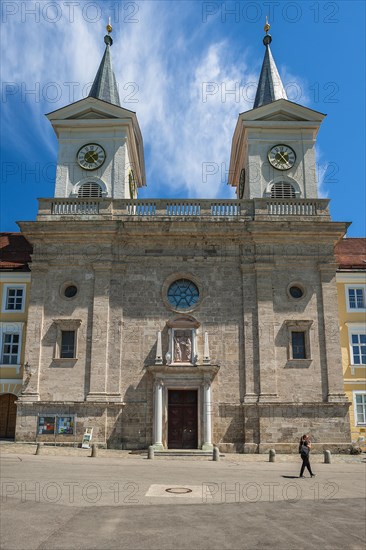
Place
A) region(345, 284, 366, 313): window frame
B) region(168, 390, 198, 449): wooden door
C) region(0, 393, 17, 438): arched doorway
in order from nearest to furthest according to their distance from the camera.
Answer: region(168, 390, 198, 449): wooden door, region(0, 393, 17, 438): arched doorway, region(345, 284, 366, 313): window frame

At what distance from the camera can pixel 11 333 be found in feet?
97.9

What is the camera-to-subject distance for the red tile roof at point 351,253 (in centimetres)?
3106

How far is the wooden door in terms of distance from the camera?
2691cm

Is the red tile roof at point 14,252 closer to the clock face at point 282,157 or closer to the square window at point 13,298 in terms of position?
the square window at point 13,298

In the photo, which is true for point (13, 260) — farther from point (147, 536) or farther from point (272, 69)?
point (147, 536)

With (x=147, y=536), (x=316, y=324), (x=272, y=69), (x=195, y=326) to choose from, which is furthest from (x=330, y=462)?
(x=272, y=69)

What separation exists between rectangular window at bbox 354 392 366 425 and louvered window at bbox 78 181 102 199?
1781 cm

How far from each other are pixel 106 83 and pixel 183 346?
1832cm

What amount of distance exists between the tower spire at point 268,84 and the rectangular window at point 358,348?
15.0 metres

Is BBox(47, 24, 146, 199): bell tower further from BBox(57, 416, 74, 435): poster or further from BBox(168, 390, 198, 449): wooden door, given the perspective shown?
BBox(57, 416, 74, 435): poster

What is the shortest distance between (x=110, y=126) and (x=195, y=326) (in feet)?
42.4

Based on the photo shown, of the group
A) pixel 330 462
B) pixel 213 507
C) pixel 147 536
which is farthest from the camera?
pixel 330 462

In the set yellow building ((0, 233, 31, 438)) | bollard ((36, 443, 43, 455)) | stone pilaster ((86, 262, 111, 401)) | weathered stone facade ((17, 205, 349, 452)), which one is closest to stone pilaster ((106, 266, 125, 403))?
weathered stone facade ((17, 205, 349, 452))

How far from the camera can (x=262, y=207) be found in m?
30.0
